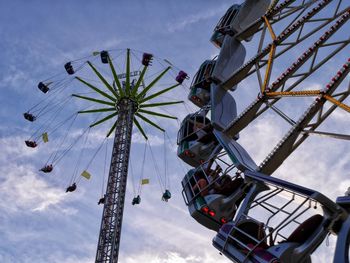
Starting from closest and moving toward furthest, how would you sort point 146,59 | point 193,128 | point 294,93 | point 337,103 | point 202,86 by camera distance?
point 337,103, point 294,93, point 193,128, point 202,86, point 146,59

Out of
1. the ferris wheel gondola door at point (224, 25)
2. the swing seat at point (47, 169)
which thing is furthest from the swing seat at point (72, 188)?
the ferris wheel gondola door at point (224, 25)

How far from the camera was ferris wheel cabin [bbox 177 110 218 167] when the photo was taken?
21.3 m

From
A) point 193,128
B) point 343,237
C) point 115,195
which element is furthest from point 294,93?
point 115,195

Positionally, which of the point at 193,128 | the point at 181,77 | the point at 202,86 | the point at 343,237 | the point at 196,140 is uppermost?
the point at 181,77

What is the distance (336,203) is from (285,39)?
8.99 m

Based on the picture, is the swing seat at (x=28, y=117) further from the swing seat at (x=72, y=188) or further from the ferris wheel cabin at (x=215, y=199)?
the ferris wheel cabin at (x=215, y=199)

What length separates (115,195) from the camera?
90.9ft

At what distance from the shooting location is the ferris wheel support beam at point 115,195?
25625 mm

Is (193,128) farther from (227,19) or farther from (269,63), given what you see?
(227,19)

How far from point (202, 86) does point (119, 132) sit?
30.0 ft

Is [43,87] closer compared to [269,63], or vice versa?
[269,63]

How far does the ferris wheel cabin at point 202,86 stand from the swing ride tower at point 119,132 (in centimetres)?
699

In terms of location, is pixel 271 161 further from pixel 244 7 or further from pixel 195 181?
pixel 244 7

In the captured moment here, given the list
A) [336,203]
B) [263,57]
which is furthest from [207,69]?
[336,203]
